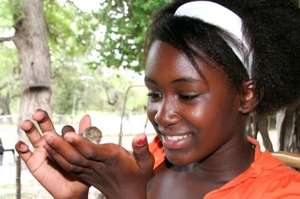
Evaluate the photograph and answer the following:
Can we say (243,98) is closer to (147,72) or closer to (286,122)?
(147,72)

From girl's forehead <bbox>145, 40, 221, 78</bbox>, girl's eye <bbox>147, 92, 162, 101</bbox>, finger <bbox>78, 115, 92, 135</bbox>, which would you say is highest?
girl's forehead <bbox>145, 40, 221, 78</bbox>

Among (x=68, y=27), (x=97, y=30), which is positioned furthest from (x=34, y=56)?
(x=97, y=30)

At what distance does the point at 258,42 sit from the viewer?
87cm

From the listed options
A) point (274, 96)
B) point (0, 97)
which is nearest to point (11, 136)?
point (0, 97)

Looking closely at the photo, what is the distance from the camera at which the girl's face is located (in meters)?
0.79

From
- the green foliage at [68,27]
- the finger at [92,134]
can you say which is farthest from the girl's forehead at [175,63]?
the green foliage at [68,27]

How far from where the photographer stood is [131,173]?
0.69 meters

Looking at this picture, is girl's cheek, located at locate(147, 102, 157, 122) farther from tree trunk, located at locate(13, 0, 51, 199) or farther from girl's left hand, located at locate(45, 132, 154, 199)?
tree trunk, located at locate(13, 0, 51, 199)

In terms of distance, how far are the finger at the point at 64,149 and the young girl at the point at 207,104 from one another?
0.12 ft

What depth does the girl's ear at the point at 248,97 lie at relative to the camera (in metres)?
0.86

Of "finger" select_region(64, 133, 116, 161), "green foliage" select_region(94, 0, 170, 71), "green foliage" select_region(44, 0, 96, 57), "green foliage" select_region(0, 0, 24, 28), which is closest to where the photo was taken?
"finger" select_region(64, 133, 116, 161)

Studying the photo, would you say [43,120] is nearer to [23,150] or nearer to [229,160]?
[23,150]

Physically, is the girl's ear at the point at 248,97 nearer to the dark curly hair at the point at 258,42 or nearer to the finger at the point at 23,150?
the dark curly hair at the point at 258,42

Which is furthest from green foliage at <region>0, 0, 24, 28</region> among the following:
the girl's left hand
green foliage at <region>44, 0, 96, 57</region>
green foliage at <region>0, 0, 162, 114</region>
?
the girl's left hand
